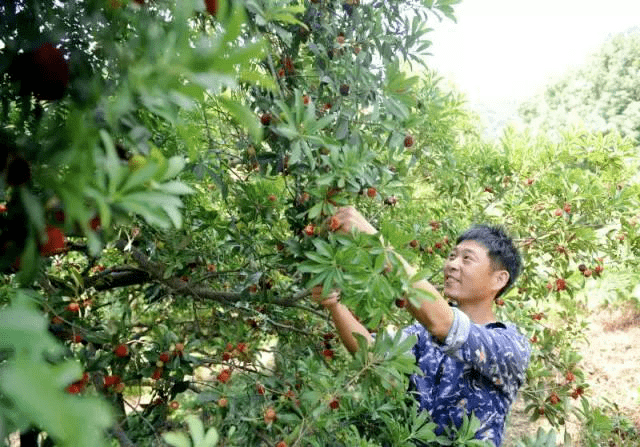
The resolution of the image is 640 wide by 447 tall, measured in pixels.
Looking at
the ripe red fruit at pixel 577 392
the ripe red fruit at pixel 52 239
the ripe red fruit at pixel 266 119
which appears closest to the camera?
the ripe red fruit at pixel 52 239

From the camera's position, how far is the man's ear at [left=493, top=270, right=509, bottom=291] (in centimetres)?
223

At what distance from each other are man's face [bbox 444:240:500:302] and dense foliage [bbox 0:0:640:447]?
255 mm

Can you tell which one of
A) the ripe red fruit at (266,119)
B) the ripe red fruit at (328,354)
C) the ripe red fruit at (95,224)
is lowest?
the ripe red fruit at (328,354)

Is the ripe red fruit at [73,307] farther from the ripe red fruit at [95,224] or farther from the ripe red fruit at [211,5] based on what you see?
the ripe red fruit at [211,5]

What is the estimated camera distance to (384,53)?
1.82 meters

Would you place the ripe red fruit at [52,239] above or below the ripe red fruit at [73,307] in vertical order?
above

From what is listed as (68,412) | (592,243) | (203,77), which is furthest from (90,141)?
(592,243)

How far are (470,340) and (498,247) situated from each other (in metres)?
0.56

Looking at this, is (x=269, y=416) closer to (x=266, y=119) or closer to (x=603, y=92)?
(x=266, y=119)

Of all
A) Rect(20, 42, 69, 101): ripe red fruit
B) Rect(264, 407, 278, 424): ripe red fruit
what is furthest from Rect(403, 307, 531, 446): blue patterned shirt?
Rect(20, 42, 69, 101): ripe red fruit

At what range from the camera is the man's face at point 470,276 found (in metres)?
2.16

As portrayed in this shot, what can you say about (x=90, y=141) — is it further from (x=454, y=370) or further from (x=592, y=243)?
(x=592, y=243)

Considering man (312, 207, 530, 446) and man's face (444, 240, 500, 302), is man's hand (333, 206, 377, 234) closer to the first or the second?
man (312, 207, 530, 446)

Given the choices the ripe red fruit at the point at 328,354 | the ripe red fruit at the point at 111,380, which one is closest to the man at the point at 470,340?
the ripe red fruit at the point at 328,354
